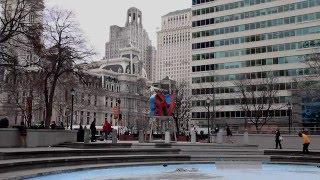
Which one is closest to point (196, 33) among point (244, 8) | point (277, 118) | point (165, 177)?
point (244, 8)

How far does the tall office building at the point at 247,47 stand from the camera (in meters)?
84.2

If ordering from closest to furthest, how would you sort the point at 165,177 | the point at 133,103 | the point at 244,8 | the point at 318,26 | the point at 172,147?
1. the point at 165,177
2. the point at 172,147
3. the point at 318,26
4. the point at 244,8
5. the point at 133,103

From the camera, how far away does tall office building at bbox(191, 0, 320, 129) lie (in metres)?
84.2

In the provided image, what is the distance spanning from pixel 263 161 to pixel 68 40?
21.5 meters

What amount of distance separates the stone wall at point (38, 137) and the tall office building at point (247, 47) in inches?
2111

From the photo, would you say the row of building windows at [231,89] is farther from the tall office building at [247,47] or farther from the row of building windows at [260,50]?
the row of building windows at [260,50]

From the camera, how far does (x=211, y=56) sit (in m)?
96.7

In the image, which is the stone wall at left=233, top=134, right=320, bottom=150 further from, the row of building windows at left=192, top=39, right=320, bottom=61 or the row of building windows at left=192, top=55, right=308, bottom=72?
the row of building windows at left=192, top=39, right=320, bottom=61

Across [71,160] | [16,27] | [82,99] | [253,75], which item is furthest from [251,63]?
[71,160]

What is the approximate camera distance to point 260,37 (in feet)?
294

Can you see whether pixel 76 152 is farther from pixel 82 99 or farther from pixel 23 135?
pixel 82 99

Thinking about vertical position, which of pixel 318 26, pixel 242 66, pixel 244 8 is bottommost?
pixel 242 66

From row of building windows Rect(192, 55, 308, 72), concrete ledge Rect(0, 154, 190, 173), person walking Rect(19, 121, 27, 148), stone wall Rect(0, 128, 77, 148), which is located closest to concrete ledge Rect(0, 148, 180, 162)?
concrete ledge Rect(0, 154, 190, 173)

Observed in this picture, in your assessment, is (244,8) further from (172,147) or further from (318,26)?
(172,147)
